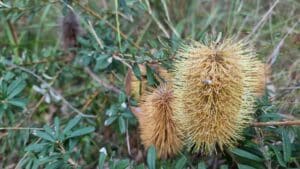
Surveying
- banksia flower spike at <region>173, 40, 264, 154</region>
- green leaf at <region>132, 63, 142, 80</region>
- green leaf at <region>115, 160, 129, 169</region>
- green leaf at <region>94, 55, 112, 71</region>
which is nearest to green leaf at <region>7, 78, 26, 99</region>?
green leaf at <region>94, 55, 112, 71</region>

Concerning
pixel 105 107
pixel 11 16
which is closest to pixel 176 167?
pixel 105 107

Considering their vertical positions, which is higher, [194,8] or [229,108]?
[194,8]

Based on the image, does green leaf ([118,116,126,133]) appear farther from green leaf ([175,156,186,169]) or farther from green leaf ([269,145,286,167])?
green leaf ([269,145,286,167])

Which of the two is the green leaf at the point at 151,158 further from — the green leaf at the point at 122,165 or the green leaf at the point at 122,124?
the green leaf at the point at 122,124

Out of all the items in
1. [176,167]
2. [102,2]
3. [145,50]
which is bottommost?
[176,167]

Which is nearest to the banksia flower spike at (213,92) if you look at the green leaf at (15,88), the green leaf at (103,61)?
the green leaf at (103,61)

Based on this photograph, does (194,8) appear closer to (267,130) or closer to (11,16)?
(11,16)
